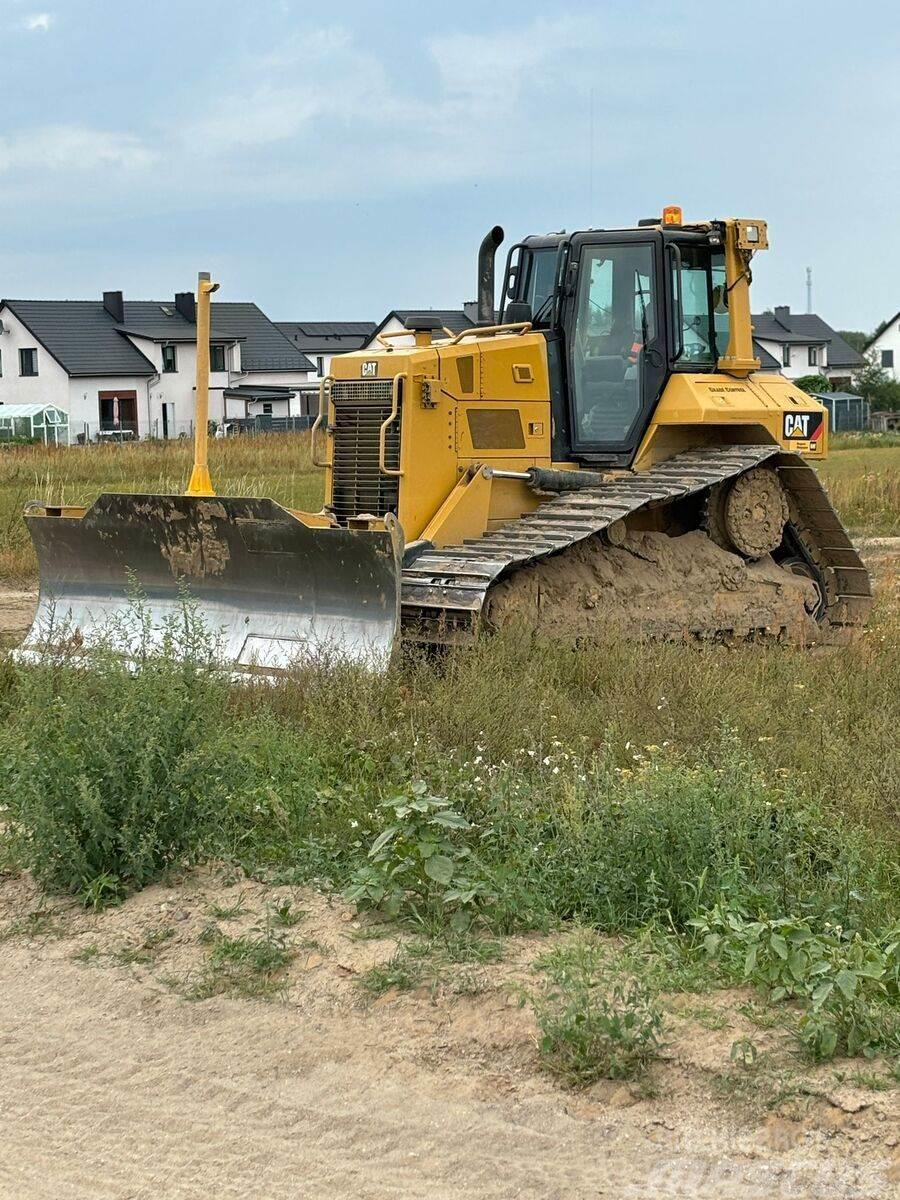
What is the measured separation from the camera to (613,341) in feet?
37.0

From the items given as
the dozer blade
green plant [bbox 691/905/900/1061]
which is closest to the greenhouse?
the dozer blade

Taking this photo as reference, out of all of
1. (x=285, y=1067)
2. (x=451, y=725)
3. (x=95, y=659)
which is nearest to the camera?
(x=285, y=1067)

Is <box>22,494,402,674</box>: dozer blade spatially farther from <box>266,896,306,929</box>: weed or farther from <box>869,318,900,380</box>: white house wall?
<box>869,318,900,380</box>: white house wall

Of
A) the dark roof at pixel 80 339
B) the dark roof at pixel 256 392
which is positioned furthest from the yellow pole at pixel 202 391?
the dark roof at pixel 256 392

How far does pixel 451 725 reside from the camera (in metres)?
7.70

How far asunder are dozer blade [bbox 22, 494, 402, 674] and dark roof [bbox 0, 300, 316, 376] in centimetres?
5573

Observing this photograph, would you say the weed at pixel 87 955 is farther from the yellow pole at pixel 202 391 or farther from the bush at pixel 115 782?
the yellow pole at pixel 202 391

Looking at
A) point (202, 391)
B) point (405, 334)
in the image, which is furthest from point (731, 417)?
point (202, 391)

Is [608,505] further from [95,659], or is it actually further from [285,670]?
[95,659]

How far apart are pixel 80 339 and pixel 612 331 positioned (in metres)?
59.0

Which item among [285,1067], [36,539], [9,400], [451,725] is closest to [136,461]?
[36,539]

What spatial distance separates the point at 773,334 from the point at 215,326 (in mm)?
30412

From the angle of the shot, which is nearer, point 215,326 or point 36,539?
point 36,539

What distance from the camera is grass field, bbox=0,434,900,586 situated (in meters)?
19.9
